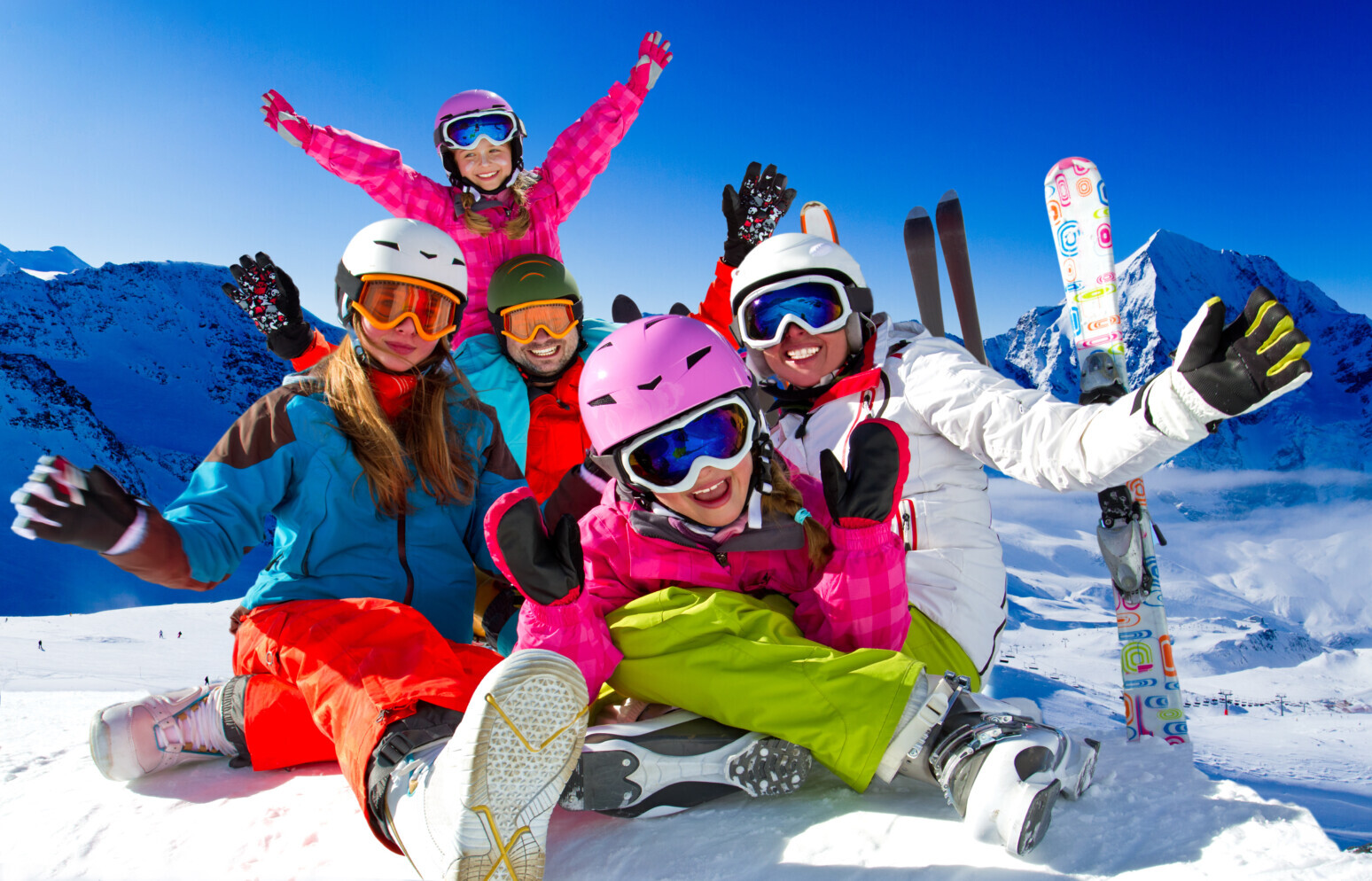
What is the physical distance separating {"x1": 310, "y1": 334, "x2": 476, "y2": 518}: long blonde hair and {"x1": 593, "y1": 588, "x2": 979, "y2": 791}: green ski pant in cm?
98

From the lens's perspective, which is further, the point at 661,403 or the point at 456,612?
the point at 456,612

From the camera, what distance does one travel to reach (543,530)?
1768 mm

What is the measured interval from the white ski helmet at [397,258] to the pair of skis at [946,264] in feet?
14.0

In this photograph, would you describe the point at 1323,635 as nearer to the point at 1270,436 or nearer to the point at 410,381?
the point at 1270,436

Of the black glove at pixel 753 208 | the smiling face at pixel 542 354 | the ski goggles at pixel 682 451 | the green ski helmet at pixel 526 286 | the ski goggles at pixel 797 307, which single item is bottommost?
the ski goggles at pixel 682 451

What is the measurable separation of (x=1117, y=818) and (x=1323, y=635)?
11341 centimetres

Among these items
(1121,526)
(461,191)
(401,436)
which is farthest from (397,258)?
(1121,526)

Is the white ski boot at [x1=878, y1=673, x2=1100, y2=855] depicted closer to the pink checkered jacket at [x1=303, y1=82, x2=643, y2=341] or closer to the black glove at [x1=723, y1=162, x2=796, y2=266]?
the black glove at [x1=723, y1=162, x2=796, y2=266]

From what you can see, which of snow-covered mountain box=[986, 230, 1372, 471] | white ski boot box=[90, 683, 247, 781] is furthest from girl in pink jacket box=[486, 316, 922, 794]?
snow-covered mountain box=[986, 230, 1372, 471]

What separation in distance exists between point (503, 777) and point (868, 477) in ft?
3.59

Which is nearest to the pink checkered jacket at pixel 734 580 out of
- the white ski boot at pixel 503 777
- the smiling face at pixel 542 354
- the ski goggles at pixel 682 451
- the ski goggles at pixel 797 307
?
the ski goggles at pixel 682 451

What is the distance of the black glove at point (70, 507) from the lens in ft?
5.34

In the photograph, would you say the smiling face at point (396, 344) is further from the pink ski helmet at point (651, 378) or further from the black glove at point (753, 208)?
the black glove at point (753, 208)

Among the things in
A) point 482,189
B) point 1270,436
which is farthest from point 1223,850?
point 1270,436
